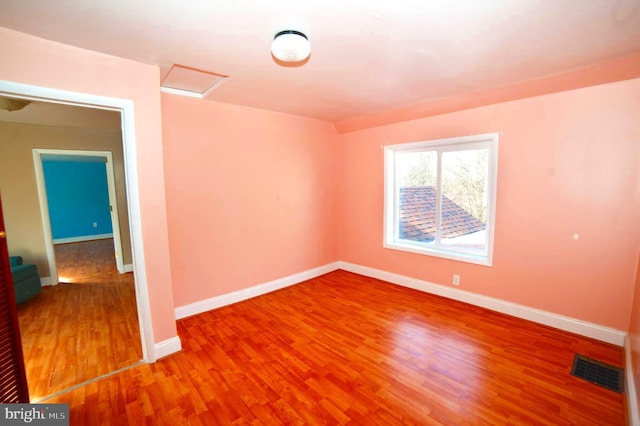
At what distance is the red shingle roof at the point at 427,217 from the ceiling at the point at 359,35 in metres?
1.50

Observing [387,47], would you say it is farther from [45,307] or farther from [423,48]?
[45,307]

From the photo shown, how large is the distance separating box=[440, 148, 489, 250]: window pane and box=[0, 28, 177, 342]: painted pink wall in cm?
322

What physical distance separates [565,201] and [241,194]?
136 inches

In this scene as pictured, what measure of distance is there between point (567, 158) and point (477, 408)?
2.36 m

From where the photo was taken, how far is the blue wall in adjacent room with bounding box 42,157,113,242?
24.3 feet

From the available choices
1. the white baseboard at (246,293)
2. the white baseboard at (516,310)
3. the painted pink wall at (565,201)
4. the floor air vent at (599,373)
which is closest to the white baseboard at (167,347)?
the white baseboard at (246,293)

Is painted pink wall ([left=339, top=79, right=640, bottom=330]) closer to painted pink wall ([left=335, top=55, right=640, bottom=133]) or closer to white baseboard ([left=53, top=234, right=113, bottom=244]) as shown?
painted pink wall ([left=335, top=55, right=640, bottom=133])

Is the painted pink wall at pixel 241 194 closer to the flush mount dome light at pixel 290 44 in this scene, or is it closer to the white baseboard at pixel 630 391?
the flush mount dome light at pixel 290 44

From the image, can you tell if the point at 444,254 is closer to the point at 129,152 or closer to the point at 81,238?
the point at 129,152

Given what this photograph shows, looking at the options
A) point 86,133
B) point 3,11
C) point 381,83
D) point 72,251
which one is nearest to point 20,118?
point 86,133

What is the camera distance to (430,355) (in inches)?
90.7

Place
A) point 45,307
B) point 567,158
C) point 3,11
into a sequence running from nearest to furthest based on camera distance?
point 3,11 < point 567,158 < point 45,307

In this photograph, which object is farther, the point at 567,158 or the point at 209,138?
the point at 209,138

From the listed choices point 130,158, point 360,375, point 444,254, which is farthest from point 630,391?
point 130,158
